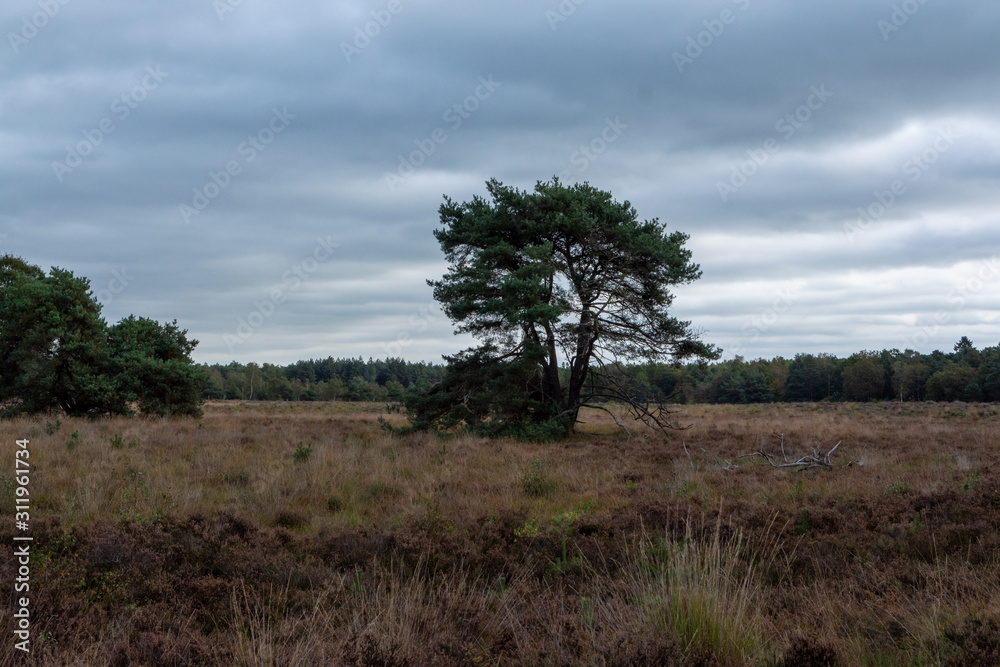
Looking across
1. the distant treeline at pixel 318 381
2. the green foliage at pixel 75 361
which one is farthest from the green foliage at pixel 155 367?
the distant treeline at pixel 318 381

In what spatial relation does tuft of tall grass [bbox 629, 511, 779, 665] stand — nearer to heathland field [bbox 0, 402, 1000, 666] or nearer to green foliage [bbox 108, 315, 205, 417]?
heathland field [bbox 0, 402, 1000, 666]

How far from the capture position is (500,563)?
19.2 ft

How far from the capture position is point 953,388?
64.9 m

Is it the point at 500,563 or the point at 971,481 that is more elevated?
the point at 971,481

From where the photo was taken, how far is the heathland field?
3.72 meters

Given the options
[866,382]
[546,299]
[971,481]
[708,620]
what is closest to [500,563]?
[708,620]

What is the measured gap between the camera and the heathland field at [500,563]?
12.2ft

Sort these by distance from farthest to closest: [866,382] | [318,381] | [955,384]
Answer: [318,381], [866,382], [955,384]

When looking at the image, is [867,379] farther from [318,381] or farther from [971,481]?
[318,381]

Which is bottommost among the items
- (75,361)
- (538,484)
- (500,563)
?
(500,563)

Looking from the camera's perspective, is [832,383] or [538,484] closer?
[538,484]

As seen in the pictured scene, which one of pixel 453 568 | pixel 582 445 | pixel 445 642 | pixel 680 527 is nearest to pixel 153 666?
pixel 445 642

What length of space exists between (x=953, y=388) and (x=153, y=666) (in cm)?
8008

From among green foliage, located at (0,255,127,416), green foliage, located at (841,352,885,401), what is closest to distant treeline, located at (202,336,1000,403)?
green foliage, located at (841,352,885,401)
